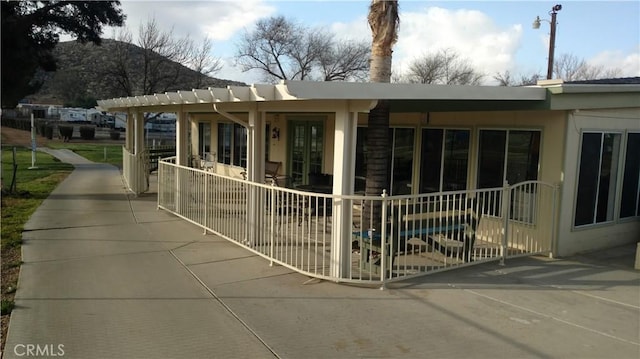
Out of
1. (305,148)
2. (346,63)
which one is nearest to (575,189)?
(305,148)

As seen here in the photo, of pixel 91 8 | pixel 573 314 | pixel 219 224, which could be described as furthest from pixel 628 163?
pixel 91 8

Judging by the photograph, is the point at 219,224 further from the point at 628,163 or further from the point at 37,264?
the point at 628,163

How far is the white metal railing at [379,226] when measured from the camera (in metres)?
6.29

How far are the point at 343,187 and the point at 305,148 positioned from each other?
26.9 ft

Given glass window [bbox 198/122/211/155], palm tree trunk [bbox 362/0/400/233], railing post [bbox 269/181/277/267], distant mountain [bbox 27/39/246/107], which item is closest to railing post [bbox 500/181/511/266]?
palm tree trunk [bbox 362/0/400/233]

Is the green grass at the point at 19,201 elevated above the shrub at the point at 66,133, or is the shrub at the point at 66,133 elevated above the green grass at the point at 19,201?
the shrub at the point at 66,133

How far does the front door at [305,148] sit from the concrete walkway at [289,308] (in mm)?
6082

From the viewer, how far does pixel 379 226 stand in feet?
24.2

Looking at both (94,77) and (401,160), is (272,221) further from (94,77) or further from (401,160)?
(94,77)

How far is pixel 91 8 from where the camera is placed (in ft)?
57.1

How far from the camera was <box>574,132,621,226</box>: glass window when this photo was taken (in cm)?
844

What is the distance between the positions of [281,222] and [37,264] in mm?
3352

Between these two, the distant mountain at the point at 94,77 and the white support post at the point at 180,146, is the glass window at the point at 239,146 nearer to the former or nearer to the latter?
the distant mountain at the point at 94,77

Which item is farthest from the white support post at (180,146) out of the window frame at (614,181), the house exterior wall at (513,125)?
the window frame at (614,181)
